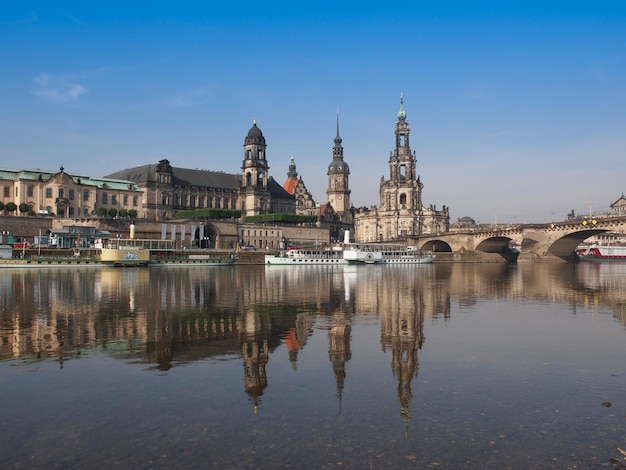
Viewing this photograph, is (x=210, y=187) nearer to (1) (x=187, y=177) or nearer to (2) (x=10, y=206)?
(1) (x=187, y=177)

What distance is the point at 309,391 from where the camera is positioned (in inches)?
441

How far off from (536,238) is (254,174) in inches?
2454

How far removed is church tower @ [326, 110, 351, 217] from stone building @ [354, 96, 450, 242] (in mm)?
17849

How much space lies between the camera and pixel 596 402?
10.6 meters

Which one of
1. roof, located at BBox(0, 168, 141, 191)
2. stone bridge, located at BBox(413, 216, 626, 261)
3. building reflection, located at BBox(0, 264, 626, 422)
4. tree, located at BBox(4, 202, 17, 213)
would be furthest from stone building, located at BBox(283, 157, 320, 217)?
building reflection, located at BBox(0, 264, 626, 422)

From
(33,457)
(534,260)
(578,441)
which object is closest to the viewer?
(33,457)

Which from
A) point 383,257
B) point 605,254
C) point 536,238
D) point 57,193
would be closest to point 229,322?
point 383,257

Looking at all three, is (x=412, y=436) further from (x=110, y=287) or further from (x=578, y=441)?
(x=110, y=287)

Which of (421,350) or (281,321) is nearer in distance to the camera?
(421,350)

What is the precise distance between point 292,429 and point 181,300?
1990 cm

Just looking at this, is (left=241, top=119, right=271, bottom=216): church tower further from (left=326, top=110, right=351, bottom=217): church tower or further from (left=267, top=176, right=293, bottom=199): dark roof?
(left=326, top=110, right=351, bottom=217): church tower

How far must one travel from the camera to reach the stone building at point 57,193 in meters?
94.8

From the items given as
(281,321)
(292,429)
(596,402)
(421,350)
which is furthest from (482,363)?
(281,321)

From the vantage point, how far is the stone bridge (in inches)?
3459
